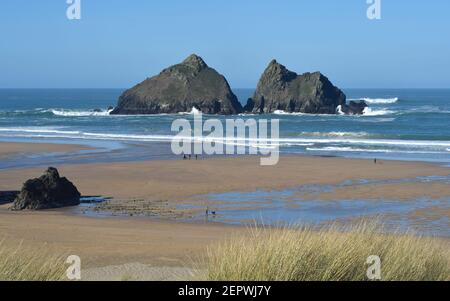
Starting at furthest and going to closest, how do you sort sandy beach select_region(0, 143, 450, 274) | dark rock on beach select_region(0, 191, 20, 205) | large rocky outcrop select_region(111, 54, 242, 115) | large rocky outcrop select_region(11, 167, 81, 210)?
large rocky outcrop select_region(111, 54, 242, 115) < dark rock on beach select_region(0, 191, 20, 205) < large rocky outcrop select_region(11, 167, 81, 210) < sandy beach select_region(0, 143, 450, 274)

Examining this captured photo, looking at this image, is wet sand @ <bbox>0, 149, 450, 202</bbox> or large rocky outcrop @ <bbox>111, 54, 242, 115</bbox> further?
large rocky outcrop @ <bbox>111, 54, 242, 115</bbox>

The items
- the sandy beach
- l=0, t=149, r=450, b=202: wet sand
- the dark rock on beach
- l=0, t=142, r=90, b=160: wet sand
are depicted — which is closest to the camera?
the sandy beach

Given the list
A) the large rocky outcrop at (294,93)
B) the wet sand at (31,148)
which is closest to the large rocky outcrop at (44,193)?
the wet sand at (31,148)

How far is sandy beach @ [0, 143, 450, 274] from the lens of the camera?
1334 centimetres

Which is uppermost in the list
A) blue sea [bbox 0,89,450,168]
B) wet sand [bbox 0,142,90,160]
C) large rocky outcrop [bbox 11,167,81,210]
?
large rocky outcrop [bbox 11,167,81,210]

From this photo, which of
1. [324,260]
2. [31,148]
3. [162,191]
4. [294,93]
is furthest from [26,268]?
[294,93]

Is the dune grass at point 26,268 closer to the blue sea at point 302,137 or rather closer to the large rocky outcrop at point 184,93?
the blue sea at point 302,137

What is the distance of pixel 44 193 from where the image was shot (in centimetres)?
1912

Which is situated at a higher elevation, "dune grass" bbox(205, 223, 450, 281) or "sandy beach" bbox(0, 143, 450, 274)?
"dune grass" bbox(205, 223, 450, 281)

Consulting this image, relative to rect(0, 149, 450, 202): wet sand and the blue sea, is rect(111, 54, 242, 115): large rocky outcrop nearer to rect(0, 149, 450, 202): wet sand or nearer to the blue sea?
the blue sea

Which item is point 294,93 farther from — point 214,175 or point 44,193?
point 44,193

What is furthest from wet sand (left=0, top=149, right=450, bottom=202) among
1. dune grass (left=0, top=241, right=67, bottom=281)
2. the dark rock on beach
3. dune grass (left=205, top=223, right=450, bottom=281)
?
dune grass (left=0, top=241, right=67, bottom=281)

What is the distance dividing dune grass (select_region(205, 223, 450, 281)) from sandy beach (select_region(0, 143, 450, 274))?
3974mm

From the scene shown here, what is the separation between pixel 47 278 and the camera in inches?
291
